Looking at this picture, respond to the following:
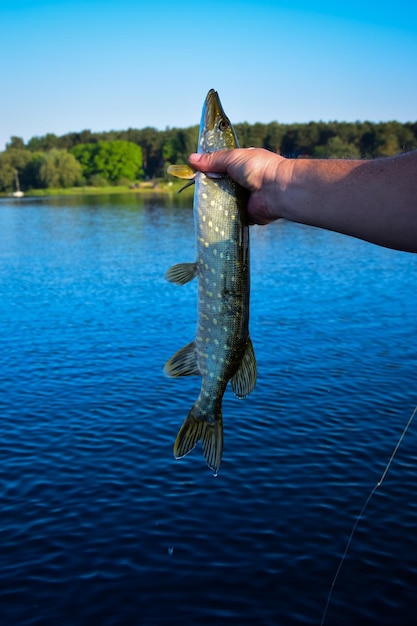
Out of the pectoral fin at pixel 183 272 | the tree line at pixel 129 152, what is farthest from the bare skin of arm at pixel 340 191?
the tree line at pixel 129 152

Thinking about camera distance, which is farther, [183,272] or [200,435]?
[200,435]

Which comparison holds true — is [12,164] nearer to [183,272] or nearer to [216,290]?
[183,272]

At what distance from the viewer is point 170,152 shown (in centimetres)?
19300

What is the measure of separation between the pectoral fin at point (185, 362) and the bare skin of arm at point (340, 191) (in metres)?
1.43

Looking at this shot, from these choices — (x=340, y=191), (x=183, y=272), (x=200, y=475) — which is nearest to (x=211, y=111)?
(x=183, y=272)

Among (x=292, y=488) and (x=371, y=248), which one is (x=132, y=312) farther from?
(x=371, y=248)

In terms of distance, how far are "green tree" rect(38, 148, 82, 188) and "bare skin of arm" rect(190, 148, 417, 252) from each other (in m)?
178

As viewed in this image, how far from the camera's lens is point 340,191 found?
3.50m

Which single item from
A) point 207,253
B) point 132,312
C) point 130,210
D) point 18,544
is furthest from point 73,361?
point 130,210

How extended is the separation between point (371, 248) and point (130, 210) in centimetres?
5311

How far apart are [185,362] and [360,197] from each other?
2.40 meters

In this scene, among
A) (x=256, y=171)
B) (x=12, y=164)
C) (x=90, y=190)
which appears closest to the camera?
(x=256, y=171)

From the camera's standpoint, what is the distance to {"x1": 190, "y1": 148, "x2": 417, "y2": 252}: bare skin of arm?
3209 mm

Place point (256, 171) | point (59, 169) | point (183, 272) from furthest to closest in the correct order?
point (59, 169), point (183, 272), point (256, 171)
